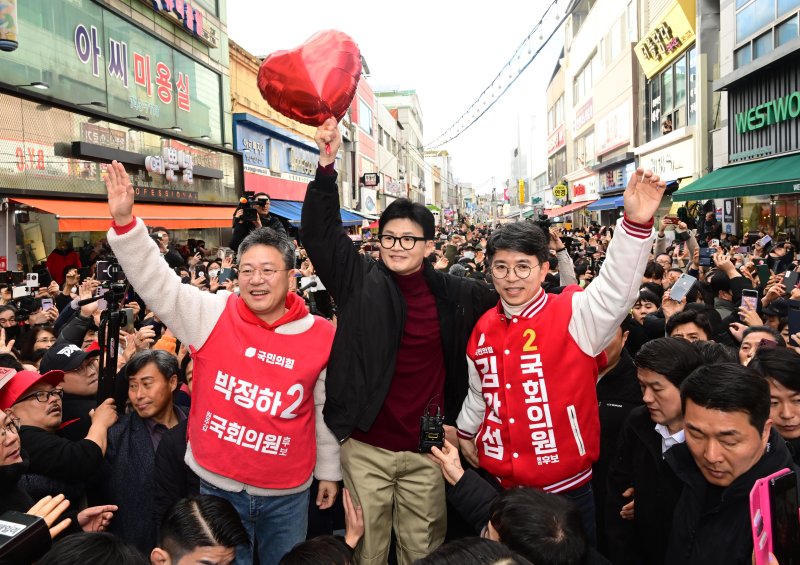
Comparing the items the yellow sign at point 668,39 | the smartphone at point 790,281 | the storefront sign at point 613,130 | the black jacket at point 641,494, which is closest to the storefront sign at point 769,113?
the yellow sign at point 668,39

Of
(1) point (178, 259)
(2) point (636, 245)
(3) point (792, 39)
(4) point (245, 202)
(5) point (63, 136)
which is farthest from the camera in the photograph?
(3) point (792, 39)

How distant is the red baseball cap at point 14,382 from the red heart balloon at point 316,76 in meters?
1.76

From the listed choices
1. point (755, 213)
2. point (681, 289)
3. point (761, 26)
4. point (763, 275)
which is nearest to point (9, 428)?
point (681, 289)

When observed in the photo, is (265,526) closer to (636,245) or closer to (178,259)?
(636,245)

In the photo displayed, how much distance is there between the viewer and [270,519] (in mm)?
2744

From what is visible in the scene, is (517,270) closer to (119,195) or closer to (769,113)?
(119,195)

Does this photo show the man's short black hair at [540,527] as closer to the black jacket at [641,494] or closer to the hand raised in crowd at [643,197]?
the black jacket at [641,494]

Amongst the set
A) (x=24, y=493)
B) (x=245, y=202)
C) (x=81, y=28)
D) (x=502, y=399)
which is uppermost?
(x=81, y=28)

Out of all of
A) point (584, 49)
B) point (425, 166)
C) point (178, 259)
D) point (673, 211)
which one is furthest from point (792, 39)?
point (425, 166)

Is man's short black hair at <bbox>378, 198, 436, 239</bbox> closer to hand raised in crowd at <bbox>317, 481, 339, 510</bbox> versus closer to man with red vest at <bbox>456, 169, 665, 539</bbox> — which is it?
man with red vest at <bbox>456, 169, 665, 539</bbox>

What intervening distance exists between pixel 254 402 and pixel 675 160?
23701 mm

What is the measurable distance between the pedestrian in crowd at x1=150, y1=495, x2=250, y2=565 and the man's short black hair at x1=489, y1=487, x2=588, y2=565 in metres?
1.02

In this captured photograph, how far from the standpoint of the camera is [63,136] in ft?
42.1

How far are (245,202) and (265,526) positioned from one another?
211cm
